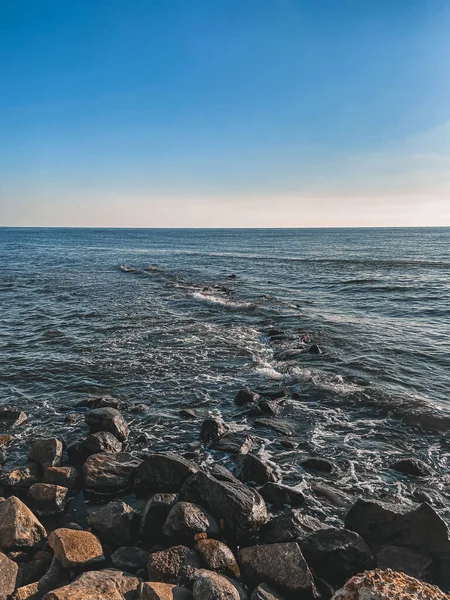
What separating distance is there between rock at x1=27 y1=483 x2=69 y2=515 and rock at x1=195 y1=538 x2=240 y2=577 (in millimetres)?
3324

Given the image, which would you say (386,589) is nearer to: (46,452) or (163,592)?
(163,592)

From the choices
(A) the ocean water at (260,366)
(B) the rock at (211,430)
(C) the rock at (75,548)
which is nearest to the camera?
(C) the rock at (75,548)

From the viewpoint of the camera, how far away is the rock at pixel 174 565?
5967mm

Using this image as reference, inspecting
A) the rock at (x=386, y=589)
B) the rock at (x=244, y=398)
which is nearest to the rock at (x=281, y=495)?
the rock at (x=386, y=589)

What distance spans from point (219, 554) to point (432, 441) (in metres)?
7.43

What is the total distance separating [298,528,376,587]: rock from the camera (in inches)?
251

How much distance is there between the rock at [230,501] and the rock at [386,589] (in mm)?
2468

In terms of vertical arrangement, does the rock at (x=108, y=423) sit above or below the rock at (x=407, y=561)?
above

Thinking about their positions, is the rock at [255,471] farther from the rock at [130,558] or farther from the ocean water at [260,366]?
the rock at [130,558]

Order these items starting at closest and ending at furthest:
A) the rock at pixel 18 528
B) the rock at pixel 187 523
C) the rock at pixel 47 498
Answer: the rock at pixel 18 528, the rock at pixel 187 523, the rock at pixel 47 498

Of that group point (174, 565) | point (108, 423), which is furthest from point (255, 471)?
point (108, 423)

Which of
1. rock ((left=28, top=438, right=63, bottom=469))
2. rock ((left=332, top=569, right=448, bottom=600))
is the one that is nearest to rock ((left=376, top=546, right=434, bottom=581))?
rock ((left=332, top=569, right=448, bottom=600))

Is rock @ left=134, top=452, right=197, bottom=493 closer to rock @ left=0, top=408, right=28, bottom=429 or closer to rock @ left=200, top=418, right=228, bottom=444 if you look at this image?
rock @ left=200, top=418, right=228, bottom=444

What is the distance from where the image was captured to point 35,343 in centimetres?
1892
